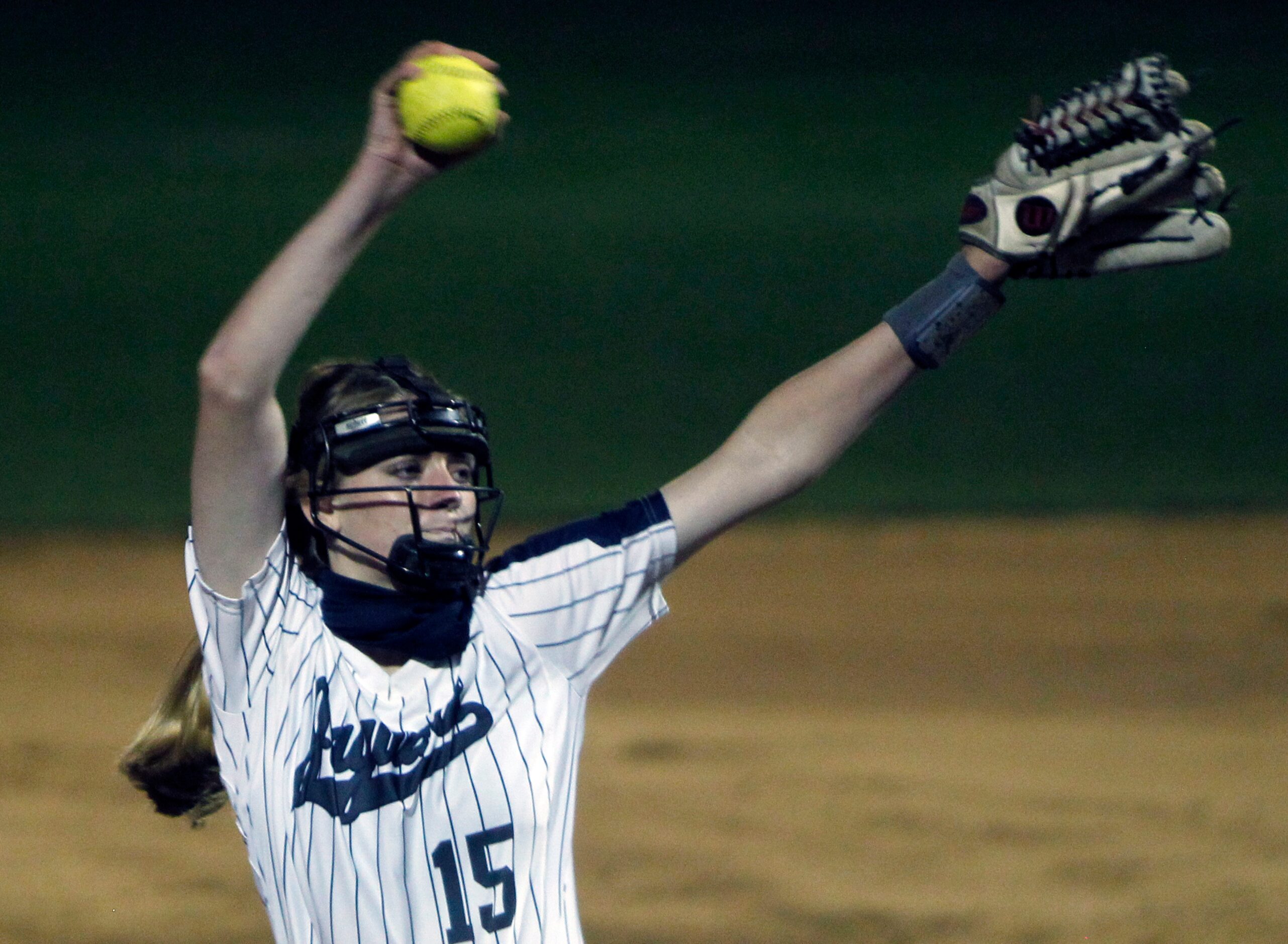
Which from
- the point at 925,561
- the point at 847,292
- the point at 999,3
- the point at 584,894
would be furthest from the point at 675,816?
the point at 999,3

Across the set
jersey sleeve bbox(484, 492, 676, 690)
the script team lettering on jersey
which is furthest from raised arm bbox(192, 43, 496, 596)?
jersey sleeve bbox(484, 492, 676, 690)

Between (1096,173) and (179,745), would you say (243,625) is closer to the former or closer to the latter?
(179,745)

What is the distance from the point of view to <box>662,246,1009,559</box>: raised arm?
81.4 inches

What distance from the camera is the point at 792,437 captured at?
6.79 ft

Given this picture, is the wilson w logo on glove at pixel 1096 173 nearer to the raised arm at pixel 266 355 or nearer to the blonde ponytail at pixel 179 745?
the raised arm at pixel 266 355

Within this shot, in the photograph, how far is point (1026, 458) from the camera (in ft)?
27.8

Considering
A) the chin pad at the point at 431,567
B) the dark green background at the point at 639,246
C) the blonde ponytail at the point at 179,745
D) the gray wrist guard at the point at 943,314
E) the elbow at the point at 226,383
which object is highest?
the dark green background at the point at 639,246

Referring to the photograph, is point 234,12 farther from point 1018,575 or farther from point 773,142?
point 1018,575

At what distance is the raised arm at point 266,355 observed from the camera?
180 cm

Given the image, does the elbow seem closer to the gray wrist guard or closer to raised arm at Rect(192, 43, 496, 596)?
raised arm at Rect(192, 43, 496, 596)

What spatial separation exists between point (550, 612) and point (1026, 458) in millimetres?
6835

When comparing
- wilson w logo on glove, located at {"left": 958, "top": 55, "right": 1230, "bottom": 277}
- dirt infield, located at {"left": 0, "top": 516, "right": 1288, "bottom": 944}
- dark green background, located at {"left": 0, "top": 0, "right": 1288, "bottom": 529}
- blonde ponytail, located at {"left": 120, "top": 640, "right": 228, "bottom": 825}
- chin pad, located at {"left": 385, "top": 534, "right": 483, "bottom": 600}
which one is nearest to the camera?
chin pad, located at {"left": 385, "top": 534, "right": 483, "bottom": 600}

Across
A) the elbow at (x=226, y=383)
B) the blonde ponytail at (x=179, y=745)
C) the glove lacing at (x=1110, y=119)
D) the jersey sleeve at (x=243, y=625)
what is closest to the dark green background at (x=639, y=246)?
the blonde ponytail at (x=179, y=745)

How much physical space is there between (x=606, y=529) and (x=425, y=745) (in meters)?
0.38
